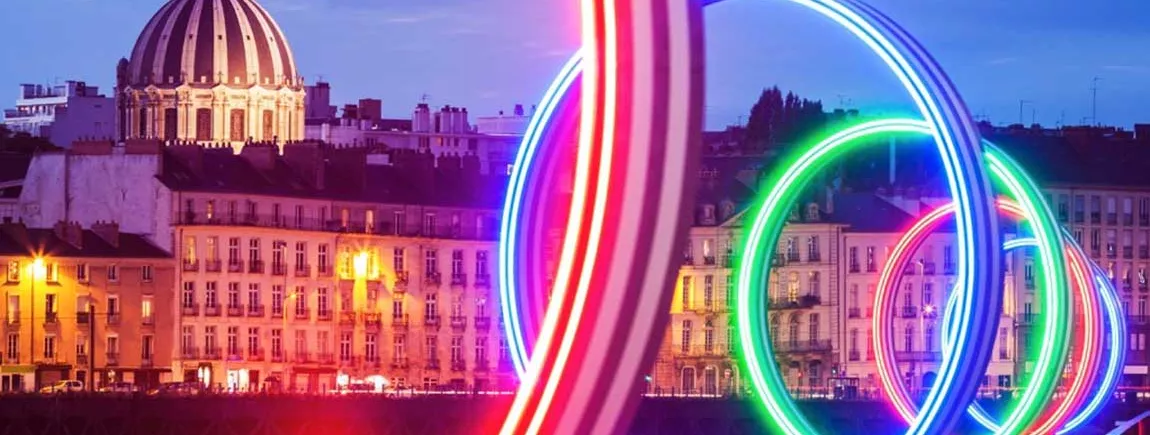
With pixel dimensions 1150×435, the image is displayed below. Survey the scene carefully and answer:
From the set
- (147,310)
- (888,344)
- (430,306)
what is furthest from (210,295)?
(888,344)

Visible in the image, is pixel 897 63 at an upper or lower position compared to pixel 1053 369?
upper

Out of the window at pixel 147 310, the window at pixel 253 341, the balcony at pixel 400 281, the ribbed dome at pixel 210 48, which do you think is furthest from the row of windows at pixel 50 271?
the ribbed dome at pixel 210 48

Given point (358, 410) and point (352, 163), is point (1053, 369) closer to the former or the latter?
point (358, 410)

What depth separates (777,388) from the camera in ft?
197

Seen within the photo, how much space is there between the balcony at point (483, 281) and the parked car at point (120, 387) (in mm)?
19945

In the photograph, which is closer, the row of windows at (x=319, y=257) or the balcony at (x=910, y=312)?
the row of windows at (x=319, y=257)

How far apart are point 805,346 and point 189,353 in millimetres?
27318

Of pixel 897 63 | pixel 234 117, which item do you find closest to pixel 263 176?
pixel 234 117

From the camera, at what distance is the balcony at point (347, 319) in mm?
133375

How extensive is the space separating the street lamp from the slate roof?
18.5 inches

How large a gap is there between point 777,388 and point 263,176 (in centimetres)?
7467

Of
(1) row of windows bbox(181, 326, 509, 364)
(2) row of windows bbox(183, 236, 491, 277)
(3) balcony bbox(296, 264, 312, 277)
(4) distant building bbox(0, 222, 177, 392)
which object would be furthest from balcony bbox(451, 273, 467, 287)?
(4) distant building bbox(0, 222, 177, 392)

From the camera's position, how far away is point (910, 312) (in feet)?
486

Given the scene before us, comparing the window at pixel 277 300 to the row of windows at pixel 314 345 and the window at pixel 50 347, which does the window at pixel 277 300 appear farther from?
the window at pixel 50 347
